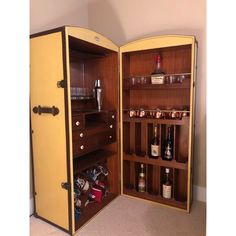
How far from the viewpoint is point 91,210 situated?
5.71 feet

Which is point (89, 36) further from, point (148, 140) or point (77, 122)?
point (148, 140)

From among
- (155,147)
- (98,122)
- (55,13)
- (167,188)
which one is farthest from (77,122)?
(55,13)

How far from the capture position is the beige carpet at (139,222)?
148cm

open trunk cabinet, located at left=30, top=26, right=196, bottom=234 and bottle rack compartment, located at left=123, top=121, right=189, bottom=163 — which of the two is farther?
bottle rack compartment, located at left=123, top=121, right=189, bottom=163

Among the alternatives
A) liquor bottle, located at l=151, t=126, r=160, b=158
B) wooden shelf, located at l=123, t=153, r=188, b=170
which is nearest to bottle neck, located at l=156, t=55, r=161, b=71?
liquor bottle, located at l=151, t=126, r=160, b=158

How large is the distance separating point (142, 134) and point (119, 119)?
0.30m

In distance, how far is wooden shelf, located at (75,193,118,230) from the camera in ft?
5.18

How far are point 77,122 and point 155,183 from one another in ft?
3.56

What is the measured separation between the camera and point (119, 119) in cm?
193

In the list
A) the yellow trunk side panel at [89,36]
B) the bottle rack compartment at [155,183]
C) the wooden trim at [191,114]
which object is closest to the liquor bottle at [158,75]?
the wooden trim at [191,114]

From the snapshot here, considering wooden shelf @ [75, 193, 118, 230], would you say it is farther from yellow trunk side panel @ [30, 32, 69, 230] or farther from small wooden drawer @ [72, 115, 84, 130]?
small wooden drawer @ [72, 115, 84, 130]

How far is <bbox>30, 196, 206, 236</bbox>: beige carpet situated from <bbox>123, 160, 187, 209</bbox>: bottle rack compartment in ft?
0.26

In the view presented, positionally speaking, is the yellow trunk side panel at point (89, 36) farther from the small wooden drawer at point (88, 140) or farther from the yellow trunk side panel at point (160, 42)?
the small wooden drawer at point (88, 140)
